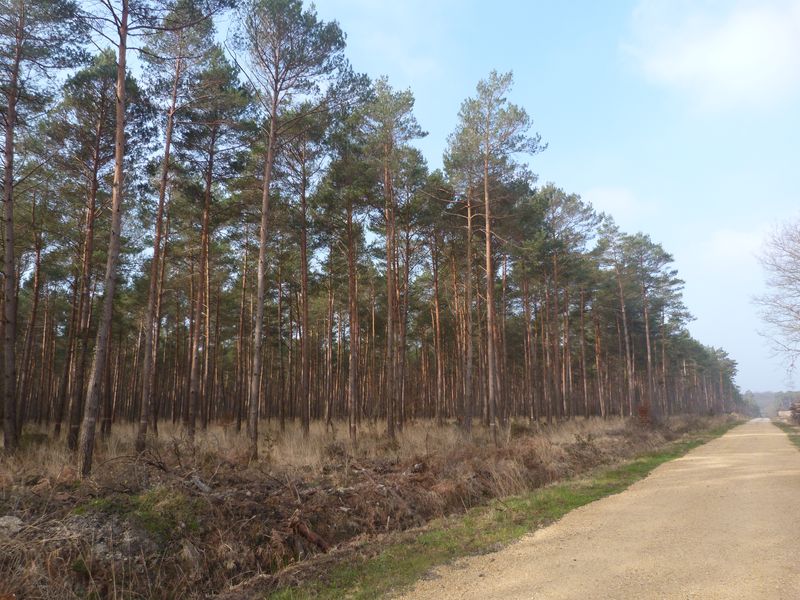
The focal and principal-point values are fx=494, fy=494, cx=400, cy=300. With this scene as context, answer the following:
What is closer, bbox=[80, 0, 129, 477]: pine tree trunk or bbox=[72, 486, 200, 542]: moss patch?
bbox=[72, 486, 200, 542]: moss patch

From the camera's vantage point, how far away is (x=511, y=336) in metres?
37.1

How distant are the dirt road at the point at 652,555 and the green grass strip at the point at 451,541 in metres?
0.30

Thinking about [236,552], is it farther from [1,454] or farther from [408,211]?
[408,211]

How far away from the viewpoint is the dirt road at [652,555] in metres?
4.42

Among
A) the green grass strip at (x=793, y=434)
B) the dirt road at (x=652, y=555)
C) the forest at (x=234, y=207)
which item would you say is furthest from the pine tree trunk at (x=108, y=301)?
the green grass strip at (x=793, y=434)

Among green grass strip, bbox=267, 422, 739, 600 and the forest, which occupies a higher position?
the forest

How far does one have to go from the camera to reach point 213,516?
6.59 m

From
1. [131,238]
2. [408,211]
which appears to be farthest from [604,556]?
[131,238]

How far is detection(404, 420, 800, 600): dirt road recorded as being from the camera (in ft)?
14.5

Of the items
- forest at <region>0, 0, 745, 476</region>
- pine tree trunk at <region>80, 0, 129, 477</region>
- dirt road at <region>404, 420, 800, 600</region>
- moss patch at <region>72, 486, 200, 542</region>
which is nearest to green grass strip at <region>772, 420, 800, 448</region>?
forest at <region>0, 0, 745, 476</region>

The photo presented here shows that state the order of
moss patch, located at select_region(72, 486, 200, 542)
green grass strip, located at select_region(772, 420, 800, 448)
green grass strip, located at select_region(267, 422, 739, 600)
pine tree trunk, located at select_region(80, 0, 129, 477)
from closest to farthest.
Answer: green grass strip, located at select_region(267, 422, 739, 600), moss patch, located at select_region(72, 486, 200, 542), pine tree trunk, located at select_region(80, 0, 129, 477), green grass strip, located at select_region(772, 420, 800, 448)

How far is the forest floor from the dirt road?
676 mm

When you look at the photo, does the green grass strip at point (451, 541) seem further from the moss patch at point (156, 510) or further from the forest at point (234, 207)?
the forest at point (234, 207)

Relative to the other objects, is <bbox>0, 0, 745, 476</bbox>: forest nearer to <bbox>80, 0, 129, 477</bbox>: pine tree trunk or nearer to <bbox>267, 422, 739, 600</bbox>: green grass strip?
<bbox>80, 0, 129, 477</bbox>: pine tree trunk
